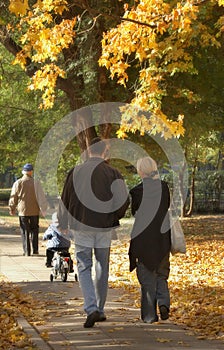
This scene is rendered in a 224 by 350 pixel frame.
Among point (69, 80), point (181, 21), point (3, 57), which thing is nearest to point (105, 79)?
point (69, 80)

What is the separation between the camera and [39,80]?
56.3ft

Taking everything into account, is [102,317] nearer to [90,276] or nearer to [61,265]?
[90,276]

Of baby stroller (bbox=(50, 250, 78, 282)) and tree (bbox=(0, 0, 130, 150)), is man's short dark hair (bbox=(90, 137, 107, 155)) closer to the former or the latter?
baby stroller (bbox=(50, 250, 78, 282))

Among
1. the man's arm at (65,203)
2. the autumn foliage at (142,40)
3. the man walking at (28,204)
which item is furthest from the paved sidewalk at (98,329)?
the man walking at (28,204)

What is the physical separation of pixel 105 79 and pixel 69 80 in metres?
1.21

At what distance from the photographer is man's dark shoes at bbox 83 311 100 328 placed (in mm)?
9055

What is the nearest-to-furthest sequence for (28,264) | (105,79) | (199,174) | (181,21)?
(181,21), (28,264), (105,79), (199,174)

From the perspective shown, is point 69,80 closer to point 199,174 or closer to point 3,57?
point 3,57

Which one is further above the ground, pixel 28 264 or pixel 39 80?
pixel 39 80

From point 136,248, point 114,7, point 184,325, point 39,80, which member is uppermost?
Answer: point 114,7

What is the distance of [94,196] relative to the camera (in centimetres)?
927

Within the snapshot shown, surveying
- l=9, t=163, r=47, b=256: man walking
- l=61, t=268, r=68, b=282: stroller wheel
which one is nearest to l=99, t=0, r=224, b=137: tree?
l=9, t=163, r=47, b=256: man walking

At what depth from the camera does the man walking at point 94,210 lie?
30.5 ft

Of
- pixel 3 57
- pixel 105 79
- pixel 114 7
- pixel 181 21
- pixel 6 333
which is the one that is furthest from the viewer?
pixel 3 57
